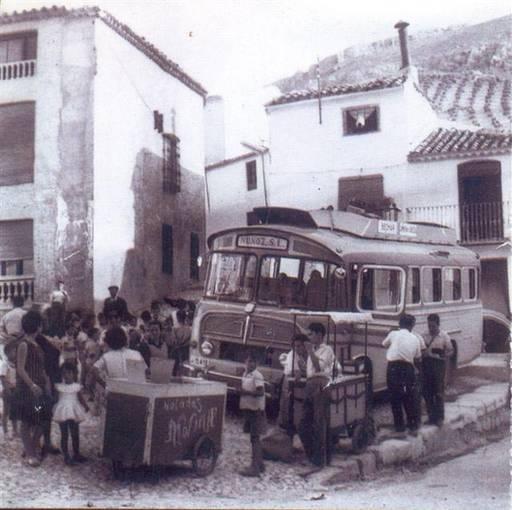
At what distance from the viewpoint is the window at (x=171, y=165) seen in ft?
27.8

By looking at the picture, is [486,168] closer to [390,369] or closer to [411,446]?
[390,369]

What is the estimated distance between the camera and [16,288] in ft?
23.0

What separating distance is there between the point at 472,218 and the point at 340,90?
272 cm

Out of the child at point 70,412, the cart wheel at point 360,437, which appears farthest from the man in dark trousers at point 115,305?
the cart wheel at point 360,437

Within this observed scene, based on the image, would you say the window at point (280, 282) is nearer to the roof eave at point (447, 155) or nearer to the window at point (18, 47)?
the roof eave at point (447, 155)

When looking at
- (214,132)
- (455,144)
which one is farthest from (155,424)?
(214,132)

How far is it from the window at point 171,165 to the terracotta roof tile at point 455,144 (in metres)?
2.70

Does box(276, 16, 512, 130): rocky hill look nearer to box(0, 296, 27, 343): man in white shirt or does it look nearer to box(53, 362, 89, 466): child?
box(0, 296, 27, 343): man in white shirt

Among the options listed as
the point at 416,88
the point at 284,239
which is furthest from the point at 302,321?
the point at 416,88

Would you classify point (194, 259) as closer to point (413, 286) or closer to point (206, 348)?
point (206, 348)

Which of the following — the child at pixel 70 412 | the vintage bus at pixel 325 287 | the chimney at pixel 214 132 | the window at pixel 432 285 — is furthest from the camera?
the chimney at pixel 214 132

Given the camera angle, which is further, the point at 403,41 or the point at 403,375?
the point at 403,41

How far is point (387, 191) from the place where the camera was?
798cm

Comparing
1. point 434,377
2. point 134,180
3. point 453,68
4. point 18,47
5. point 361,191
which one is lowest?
point 434,377
